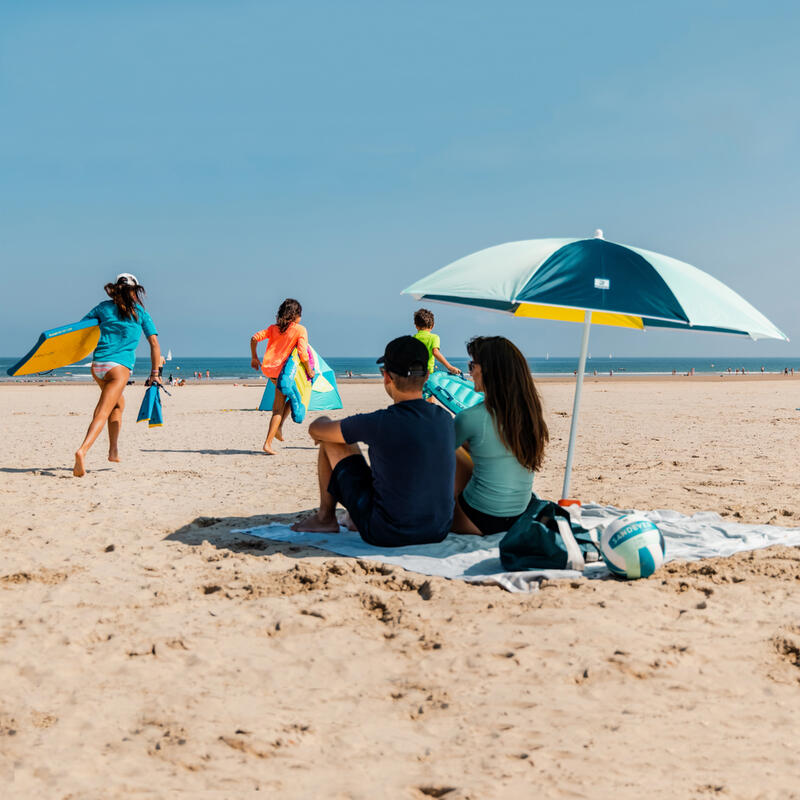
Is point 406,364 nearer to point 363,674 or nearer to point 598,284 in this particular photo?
point 598,284

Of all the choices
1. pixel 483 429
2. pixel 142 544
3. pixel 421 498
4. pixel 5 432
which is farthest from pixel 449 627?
pixel 5 432

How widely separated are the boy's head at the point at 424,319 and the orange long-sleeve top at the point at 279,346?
160 centimetres

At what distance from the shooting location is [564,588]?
12.7 feet

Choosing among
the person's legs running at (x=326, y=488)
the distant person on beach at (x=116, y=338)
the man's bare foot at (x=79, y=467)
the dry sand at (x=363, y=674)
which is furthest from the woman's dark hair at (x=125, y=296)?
the person's legs running at (x=326, y=488)

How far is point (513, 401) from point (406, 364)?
68 cm

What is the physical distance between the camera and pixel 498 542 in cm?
470

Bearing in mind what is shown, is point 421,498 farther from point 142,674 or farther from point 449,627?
point 142,674

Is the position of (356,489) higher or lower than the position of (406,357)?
lower

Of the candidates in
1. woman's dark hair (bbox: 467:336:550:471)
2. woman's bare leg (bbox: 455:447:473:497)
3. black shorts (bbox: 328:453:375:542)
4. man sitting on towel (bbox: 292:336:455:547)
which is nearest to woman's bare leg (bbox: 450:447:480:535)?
woman's bare leg (bbox: 455:447:473:497)

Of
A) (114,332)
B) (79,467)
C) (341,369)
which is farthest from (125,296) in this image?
(341,369)

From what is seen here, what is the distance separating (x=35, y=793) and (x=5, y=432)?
35.9 ft

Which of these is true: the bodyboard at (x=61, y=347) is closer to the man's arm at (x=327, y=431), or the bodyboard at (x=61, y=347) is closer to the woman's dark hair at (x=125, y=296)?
the woman's dark hair at (x=125, y=296)

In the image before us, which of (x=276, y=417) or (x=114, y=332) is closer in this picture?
(x=114, y=332)

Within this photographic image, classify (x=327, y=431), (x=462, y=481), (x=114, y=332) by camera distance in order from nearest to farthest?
1. (x=327, y=431)
2. (x=462, y=481)
3. (x=114, y=332)
